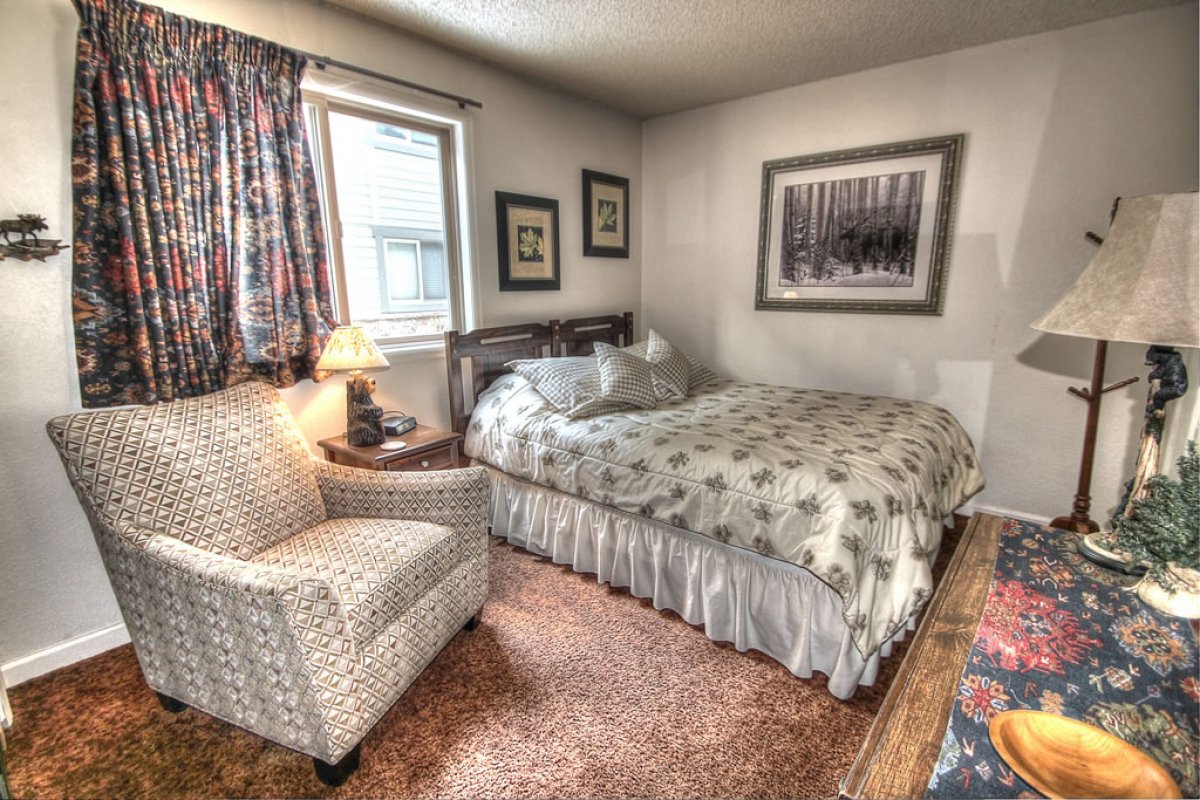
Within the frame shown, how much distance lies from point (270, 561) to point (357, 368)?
873 mm

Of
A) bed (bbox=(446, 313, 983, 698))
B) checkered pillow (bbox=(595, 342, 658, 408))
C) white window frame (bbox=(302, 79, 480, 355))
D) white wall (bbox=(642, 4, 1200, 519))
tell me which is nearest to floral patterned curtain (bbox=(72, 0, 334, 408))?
white window frame (bbox=(302, 79, 480, 355))

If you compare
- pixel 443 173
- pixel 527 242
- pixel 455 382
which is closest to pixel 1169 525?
pixel 455 382

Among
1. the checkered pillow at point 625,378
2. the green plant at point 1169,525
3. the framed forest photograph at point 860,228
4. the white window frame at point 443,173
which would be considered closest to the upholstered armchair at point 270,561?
the white window frame at point 443,173

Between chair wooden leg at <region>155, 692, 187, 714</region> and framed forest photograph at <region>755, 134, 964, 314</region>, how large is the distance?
365cm

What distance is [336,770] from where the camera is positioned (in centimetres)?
147

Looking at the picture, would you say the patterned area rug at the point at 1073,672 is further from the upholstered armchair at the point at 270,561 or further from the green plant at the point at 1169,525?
the upholstered armchair at the point at 270,561

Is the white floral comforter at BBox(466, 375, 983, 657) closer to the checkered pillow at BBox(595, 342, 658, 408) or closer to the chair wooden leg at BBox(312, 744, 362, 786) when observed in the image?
the checkered pillow at BBox(595, 342, 658, 408)

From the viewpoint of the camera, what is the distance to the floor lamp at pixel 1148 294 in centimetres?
117

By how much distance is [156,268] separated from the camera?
1.93 meters

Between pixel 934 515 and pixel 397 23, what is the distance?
3.24 meters

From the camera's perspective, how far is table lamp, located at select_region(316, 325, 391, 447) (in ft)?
7.34

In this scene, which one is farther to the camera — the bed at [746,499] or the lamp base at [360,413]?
the lamp base at [360,413]

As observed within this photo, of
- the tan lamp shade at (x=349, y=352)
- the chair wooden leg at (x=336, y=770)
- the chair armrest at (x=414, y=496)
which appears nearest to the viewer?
the chair wooden leg at (x=336, y=770)

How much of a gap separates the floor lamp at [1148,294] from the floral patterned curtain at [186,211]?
269 centimetres
